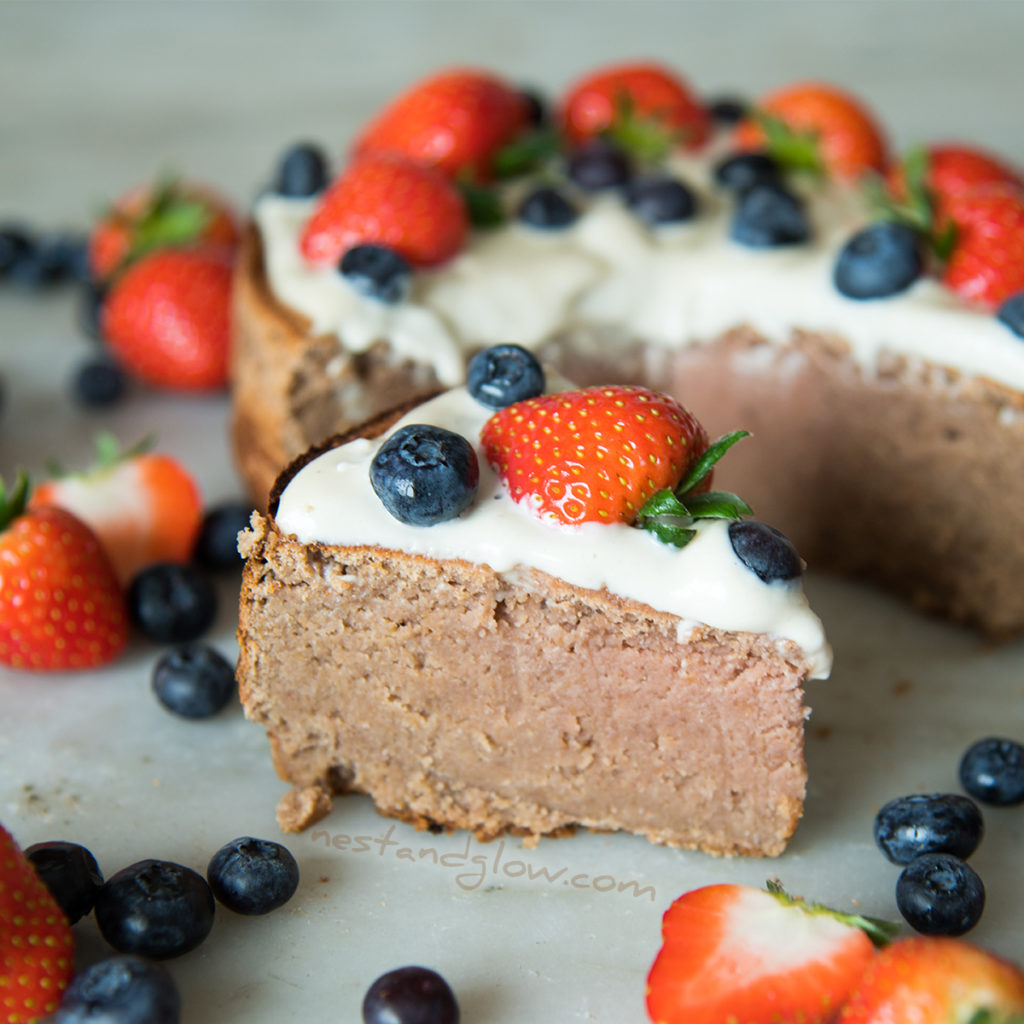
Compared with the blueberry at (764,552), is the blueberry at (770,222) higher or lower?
higher

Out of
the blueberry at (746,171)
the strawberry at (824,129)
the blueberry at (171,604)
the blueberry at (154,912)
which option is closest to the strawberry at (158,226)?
the blueberry at (171,604)

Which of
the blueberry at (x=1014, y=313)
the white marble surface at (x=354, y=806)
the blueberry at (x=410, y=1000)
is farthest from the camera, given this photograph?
the blueberry at (x=1014, y=313)

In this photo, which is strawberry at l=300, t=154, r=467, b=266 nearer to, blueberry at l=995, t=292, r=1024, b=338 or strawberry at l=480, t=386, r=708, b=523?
strawberry at l=480, t=386, r=708, b=523

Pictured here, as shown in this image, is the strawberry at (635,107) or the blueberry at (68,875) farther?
the strawberry at (635,107)

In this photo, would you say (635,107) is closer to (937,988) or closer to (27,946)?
(937,988)

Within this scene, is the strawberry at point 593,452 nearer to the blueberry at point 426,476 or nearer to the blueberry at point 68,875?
the blueberry at point 426,476

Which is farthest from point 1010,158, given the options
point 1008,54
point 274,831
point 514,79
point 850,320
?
point 274,831

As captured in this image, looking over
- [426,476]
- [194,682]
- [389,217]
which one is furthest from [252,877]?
[389,217]
